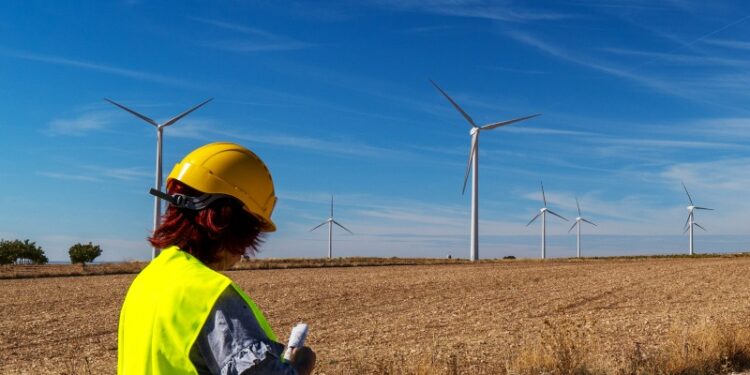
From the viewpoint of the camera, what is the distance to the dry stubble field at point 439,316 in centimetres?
962

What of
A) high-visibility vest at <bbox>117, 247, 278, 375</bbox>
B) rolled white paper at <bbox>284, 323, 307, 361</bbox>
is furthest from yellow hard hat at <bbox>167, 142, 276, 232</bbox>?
rolled white paper at <bbox>284, 323, 307, 361</bbox>

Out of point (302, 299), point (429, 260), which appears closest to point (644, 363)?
point (302, 299)

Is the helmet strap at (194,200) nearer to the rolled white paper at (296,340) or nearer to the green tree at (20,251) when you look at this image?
the rolled white paper at (296,340)

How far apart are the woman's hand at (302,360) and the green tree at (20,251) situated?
65.5 metres

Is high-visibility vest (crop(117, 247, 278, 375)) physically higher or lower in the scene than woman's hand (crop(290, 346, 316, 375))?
higher

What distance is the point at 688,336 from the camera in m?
10.2

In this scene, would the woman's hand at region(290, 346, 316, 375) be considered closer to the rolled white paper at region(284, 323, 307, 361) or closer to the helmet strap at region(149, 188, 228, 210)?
the rolled white paper at region(284, 323, 307, 361)

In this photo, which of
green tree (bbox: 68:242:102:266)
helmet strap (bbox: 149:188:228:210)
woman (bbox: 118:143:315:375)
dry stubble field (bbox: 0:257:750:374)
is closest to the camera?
woman (bbox: 118:143:315:375)

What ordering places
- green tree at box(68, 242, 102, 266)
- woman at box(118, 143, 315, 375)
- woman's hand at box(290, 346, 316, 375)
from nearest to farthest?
woman at box(118, 143, 315, 375) < woman's hand at box(290, 346, 316, 375) < green tree at box(68, 242, 102, 266)

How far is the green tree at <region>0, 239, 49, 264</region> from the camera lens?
61281 millimetres

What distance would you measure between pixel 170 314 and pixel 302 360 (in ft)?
1.58

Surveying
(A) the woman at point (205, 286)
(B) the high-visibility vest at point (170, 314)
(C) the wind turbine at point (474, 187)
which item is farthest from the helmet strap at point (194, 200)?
(C) the wind turbine at point (474, 187)

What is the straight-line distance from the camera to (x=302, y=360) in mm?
2434

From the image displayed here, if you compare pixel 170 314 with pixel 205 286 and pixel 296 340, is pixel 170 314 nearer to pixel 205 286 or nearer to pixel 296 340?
pixel 205 286
